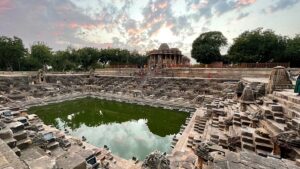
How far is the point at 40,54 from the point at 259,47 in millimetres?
43741

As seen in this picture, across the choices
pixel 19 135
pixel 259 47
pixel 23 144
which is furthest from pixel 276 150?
pixel 259 47

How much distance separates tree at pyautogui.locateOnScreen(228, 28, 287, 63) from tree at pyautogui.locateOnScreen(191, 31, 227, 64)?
372 cm

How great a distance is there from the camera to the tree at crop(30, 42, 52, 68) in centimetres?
3753

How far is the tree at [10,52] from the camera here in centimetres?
2972

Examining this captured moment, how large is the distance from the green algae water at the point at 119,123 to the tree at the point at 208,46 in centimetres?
1845

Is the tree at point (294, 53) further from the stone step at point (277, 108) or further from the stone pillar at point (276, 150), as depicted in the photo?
the stone pillar at point (276, 150)

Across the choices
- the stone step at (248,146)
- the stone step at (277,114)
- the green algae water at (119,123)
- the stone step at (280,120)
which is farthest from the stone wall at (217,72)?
the stone step at (248,146)

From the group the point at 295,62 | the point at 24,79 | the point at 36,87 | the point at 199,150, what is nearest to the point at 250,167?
the point at 199,150

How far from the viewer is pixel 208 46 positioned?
3039 centimetres

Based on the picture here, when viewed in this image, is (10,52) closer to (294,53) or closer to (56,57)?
(56,57)

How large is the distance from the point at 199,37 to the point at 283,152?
3217 centimetres

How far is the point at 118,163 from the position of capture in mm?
7246

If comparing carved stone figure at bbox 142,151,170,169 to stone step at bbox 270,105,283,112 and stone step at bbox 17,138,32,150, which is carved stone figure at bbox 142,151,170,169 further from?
stone step at bbox 270,105,283,112

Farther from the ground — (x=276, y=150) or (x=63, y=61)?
(x=63, y=61)
